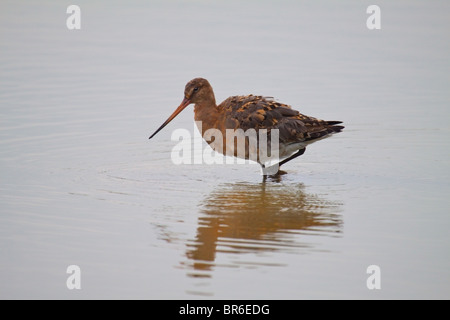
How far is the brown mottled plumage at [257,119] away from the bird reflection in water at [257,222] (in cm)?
64

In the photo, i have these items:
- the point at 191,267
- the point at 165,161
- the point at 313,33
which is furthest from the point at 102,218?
the point at 313,33

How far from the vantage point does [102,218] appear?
341 inches

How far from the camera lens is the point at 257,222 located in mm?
8656

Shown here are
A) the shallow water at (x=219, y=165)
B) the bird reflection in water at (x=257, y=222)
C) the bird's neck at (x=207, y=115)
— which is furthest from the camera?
the bird's neck at (x=207, y=115)

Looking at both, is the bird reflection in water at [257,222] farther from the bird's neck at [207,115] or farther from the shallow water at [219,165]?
the bird's neck at [207,115]

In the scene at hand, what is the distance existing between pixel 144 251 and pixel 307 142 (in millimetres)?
3502

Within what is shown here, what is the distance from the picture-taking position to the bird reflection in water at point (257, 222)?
7.80 m

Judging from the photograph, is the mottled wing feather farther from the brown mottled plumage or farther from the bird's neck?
the bird's neck

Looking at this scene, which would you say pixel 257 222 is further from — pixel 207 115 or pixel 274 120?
pixel 207 115

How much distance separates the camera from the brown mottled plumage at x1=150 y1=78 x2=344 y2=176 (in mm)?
10438

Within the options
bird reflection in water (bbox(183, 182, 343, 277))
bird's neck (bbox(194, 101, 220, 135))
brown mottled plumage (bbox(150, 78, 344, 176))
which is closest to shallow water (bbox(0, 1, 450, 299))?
bird reflection in water (bbox(183, 182, 343, 277))

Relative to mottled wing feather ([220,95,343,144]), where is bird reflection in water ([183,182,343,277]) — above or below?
below

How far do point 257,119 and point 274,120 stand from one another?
23 centimetres

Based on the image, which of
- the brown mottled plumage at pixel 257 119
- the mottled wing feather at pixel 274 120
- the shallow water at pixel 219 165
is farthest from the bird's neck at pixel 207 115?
the shallow water at pixel 219 165
